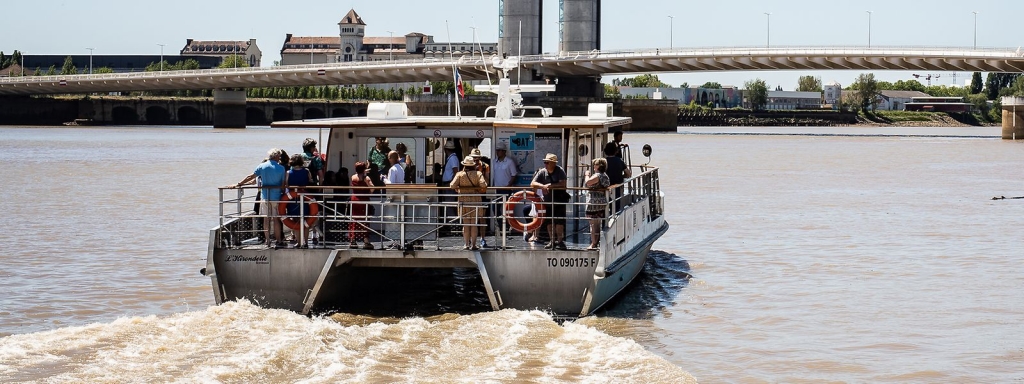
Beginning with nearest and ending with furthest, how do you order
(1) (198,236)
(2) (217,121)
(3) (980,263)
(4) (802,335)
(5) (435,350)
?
(5) (435,350) < (4) (802,335) < (3) (980,263) < (1) (198,236) < (2) (217,121)

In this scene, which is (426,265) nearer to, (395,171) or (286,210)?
(395,171)

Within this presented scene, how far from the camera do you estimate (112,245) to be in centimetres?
2623

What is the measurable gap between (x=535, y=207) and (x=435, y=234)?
137 cm

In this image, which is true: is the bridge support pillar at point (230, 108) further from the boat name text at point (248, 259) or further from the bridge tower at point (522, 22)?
the boat name text at point (248, 259)

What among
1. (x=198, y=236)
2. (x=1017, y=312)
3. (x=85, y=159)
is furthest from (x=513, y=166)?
(x=85, y=159)

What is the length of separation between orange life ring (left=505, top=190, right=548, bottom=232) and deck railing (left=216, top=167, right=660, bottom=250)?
2cm

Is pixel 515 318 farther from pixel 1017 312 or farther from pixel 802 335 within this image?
pixel 1017 312

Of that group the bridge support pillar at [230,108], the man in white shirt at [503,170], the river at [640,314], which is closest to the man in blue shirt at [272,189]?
the river at [640,314]

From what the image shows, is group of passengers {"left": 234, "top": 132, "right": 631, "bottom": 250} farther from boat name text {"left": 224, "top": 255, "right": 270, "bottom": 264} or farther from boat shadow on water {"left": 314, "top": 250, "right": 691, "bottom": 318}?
boat shadow on water {"left": 314, "top": 250, "right": 691, "bottom": 318}

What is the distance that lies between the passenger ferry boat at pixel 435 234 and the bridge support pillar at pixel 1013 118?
87.2 metres

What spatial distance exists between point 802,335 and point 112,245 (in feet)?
48.3

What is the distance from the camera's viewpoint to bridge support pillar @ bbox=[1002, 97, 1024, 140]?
98812mm

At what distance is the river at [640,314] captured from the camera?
13.5 meters

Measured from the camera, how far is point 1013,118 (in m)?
99.7
